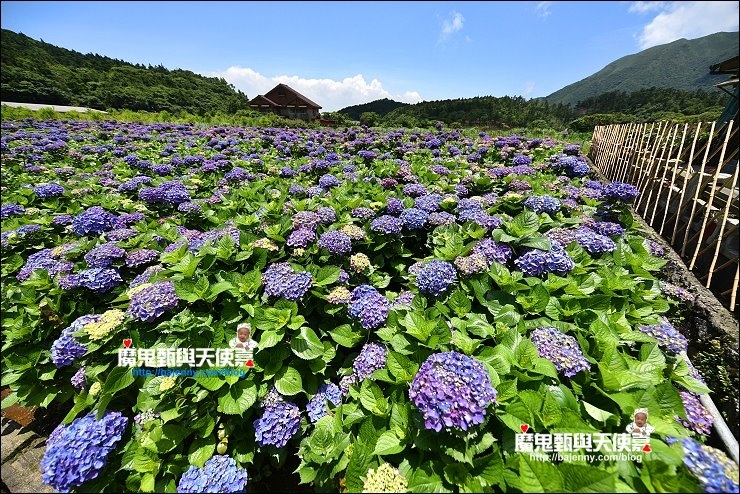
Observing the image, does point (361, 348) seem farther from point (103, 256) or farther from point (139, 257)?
point (103, 256)

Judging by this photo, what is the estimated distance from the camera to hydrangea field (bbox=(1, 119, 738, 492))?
155 cm

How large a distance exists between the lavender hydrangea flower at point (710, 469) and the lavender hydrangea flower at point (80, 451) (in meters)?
3.14

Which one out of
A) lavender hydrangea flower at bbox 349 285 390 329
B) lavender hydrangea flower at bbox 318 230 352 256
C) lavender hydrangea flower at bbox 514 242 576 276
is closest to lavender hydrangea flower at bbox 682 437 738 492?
lavender hydrangea flower at bbox 514 242 576 276

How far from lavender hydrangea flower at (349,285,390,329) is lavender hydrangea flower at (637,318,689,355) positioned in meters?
1.90

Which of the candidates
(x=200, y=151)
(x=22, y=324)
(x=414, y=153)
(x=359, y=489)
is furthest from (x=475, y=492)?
(x=200, y=151)

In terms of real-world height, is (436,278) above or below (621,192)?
below

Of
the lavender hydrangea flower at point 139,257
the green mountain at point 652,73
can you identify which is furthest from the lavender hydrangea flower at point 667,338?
the green mountain at point 652,73

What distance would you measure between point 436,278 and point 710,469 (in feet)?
5.24

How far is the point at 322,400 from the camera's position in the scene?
2.29 metres

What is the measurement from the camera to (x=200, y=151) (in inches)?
321

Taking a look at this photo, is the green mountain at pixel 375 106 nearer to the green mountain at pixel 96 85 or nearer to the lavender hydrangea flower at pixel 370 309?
the green mountain at pixel 96 85

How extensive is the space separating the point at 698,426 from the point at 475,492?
4.93ft

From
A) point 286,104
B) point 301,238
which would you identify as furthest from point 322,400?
point 286,104

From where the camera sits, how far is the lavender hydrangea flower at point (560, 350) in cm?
177
